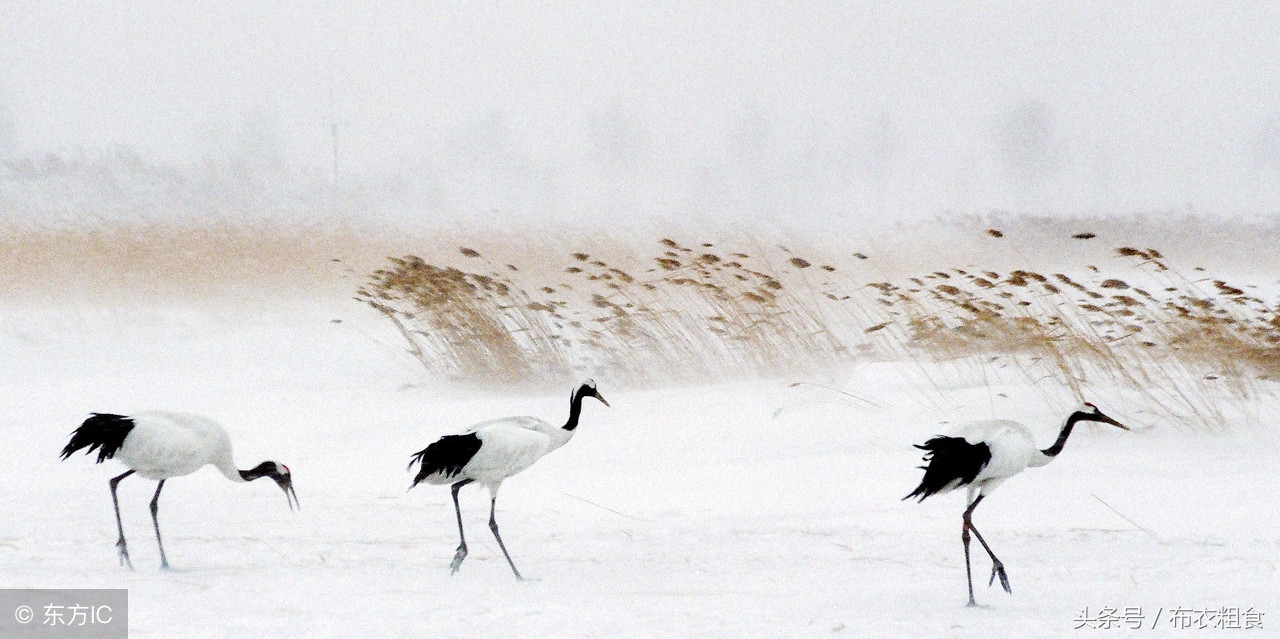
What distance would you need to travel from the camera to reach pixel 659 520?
13.7 ft

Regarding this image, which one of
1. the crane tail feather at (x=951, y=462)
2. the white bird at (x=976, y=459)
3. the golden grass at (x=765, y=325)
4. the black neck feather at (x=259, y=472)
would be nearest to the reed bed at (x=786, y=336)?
the golden grass at (x=765, y=325)

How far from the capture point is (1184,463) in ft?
16.4

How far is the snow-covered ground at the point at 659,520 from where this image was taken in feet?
9.62

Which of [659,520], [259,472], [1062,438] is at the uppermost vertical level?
[1062,438]

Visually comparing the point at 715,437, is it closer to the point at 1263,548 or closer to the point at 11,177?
the point at 1263,548

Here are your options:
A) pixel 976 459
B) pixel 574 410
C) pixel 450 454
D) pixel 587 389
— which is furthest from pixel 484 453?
pixel 976 459

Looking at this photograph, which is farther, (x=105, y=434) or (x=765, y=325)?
(x=765, y=325)

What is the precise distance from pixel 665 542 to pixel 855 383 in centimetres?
262

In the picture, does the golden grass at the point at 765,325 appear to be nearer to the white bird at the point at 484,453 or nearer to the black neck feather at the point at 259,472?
the black neck feather at the point at 259,472

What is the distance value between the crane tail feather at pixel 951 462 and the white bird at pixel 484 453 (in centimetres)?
110

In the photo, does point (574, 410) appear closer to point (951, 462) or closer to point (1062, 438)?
point (951, 462)

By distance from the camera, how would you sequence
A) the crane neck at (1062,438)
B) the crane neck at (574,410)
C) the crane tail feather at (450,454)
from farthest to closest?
the crane neck at (574,410) → the crane neck at (1062,438) → the crane tail feather at (450,454)

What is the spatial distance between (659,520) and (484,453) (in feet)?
3.80

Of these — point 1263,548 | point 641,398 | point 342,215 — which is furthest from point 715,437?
point 342,215
